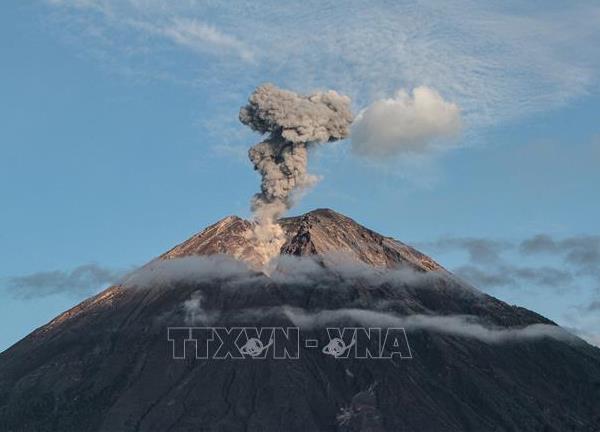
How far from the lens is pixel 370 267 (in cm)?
19788

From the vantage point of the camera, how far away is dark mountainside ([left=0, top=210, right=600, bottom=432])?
165m

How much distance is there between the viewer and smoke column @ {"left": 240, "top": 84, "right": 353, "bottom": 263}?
621ft

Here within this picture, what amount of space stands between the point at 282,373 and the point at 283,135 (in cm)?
3231

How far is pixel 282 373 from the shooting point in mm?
171625

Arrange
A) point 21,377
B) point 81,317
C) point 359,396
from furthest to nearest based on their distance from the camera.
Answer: point 81,317 → point 21,377 → point 359,396

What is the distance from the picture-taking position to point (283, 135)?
188500 mm

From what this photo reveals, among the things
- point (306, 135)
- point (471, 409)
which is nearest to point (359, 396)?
point (471, 409)

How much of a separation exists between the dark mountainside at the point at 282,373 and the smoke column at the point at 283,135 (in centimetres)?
744

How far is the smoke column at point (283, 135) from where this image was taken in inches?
7451

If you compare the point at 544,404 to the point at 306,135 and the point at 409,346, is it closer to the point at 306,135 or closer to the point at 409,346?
the point at 409,346

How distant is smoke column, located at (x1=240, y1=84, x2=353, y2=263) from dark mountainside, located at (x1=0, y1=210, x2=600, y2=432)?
744 cm

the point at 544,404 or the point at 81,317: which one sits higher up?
the point at 81,317

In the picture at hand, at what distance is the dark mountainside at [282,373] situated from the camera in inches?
6496

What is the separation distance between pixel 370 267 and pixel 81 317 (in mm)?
37534
